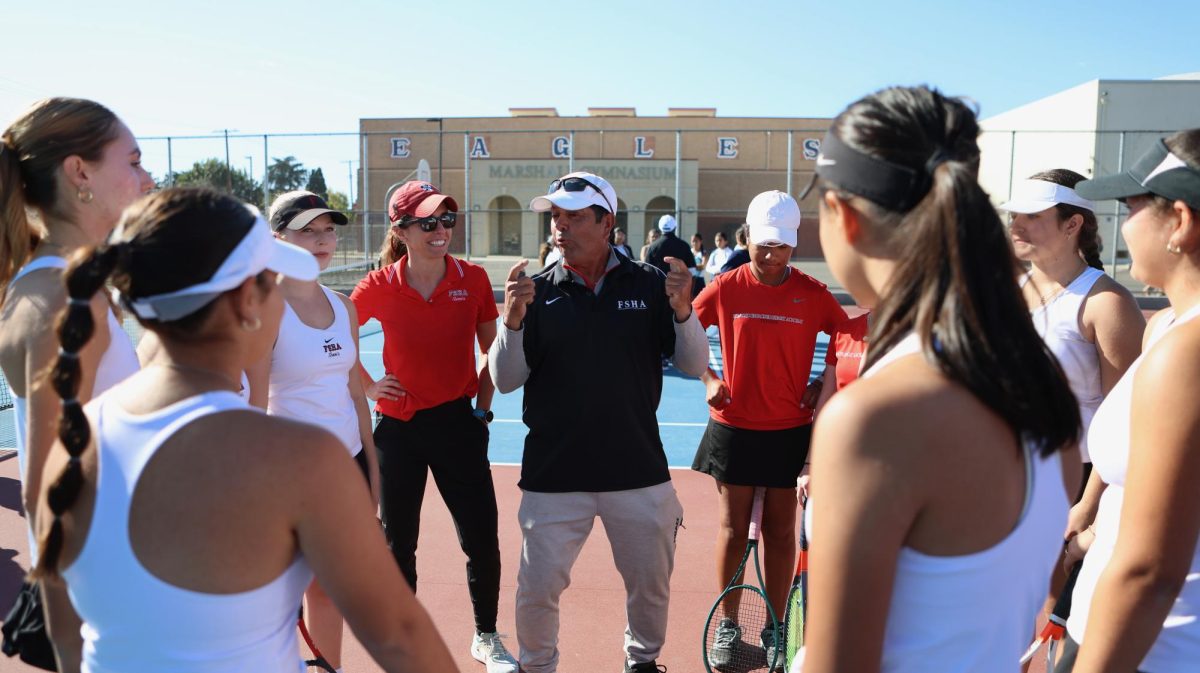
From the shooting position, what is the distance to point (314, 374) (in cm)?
343

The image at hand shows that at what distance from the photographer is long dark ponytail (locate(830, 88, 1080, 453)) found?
1257 mm

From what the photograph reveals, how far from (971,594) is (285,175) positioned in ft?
101

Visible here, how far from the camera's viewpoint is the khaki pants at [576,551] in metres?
3.57

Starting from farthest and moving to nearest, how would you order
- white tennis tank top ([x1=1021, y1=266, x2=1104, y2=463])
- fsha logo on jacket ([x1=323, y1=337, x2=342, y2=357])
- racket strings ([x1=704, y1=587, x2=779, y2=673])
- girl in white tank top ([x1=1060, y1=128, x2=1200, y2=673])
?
racket strings ([x1=704, y1=587, x2=779, y2=673])
fsha logo on jacket ([x1=323, y1=337, x2=342, y2=357])
white tennis tank top ([x1=1021, y1=266, x2=1104, y2=463])
girl in white tank top ([x1=1060, y1=128, x2=1200, y2=673])

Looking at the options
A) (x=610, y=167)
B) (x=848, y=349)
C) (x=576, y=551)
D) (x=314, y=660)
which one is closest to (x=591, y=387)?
(x=576, y=551)

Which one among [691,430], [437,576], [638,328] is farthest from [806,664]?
[691,430]

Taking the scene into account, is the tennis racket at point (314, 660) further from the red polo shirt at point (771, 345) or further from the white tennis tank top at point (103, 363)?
the red polo shirt at point (771, 345)

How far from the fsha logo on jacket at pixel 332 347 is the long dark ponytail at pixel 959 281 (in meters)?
2.62

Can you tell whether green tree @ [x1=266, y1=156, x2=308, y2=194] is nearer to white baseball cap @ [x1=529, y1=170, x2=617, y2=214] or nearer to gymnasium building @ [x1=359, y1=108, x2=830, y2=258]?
gymnasium building @ [x1=359, y1=108, x2=830, y2=258]

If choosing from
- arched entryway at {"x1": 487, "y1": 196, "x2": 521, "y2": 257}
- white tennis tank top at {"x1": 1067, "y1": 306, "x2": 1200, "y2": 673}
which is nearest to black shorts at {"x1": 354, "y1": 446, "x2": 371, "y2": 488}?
white tennis tank top at {"x1": 1067, "y1": 306, "x2": 1200, "y2": 673}

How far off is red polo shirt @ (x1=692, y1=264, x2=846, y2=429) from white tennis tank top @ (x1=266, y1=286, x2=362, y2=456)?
1.87 metres

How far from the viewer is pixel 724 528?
418 cm

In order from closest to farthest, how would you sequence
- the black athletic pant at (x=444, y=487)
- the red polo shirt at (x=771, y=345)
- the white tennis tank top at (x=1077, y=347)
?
the white tennis tank top at (x=1077, y=347)
the black athletic pant at (x=444, y=487)
the red polo shirt at (x=771, y=345)

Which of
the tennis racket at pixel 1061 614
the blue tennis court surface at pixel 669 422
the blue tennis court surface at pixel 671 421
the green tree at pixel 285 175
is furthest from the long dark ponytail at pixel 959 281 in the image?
the green tree at pixel 285 175
